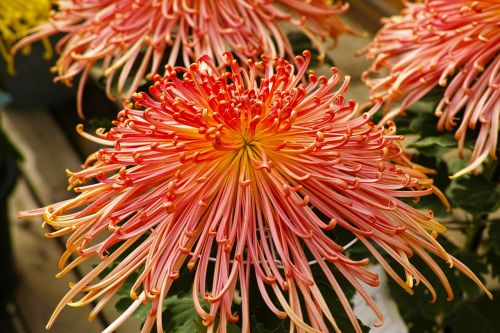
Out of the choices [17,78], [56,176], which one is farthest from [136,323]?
[17,78]

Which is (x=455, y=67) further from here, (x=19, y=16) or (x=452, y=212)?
(x=19, y=16)

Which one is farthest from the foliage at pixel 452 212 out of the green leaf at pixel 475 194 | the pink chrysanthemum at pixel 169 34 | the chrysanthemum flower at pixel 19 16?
the chrysanthemum flower at pixel 19 16

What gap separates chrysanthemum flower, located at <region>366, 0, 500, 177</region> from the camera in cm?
70

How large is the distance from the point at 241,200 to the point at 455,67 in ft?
0.96

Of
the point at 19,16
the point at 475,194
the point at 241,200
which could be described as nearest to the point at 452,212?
the point at 475,194

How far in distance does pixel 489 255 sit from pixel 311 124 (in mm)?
407

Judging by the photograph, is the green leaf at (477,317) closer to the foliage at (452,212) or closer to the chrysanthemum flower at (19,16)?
the foliage at (452,212)

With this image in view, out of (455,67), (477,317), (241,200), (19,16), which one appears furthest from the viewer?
(19,16)

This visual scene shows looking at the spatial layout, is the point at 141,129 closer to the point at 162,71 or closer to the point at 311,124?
the point at 311,124

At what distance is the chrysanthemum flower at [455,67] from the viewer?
70 centimetres

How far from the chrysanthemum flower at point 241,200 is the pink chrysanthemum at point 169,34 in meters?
0.20

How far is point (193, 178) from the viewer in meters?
0.56

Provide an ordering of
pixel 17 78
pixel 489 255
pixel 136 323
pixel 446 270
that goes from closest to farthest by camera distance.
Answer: pixel 446 270 → pixel 489 255 → pixel 136 323 → pixel 17 78

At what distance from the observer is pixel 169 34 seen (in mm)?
792
